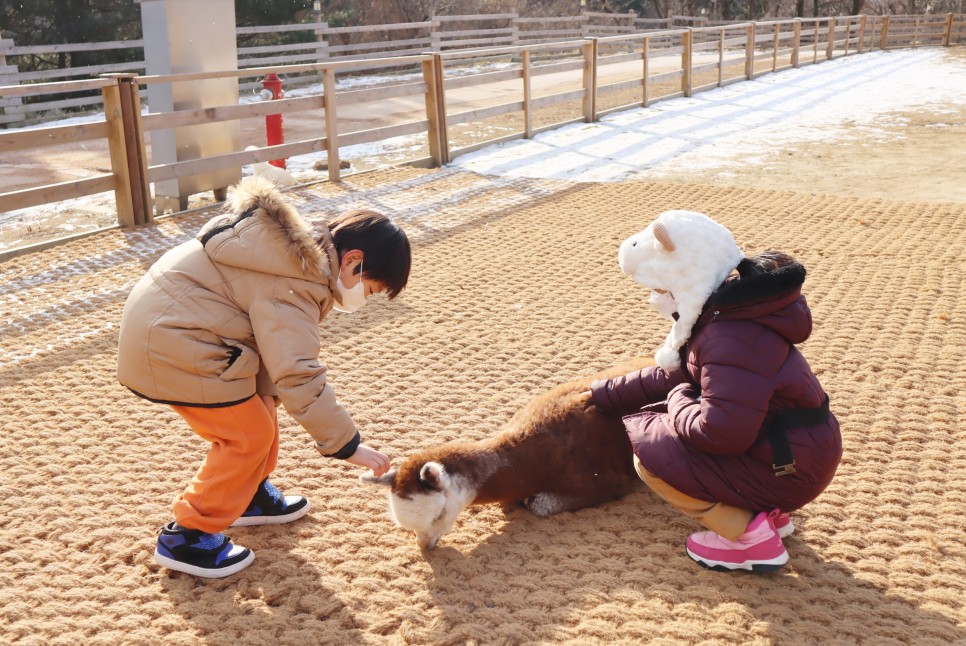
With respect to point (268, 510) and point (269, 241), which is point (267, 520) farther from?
point (269, 241)

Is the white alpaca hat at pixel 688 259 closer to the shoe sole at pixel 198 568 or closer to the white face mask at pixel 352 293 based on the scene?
the white face mask at pixel 352 293

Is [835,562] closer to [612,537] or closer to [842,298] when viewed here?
[612,537]

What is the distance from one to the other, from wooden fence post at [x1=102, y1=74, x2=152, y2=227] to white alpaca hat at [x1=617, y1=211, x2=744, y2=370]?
217 inches

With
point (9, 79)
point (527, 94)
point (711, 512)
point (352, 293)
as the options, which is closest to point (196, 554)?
point (352, 293)

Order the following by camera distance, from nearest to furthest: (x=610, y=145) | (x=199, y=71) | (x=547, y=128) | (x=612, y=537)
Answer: (x=612, y=537), (x=199, y=71), (x=610, y=145), (x=547, y=128)

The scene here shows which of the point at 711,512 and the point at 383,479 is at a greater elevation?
the point at 383,479

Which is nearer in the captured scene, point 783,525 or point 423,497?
point 423,497

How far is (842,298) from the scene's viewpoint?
524 cm

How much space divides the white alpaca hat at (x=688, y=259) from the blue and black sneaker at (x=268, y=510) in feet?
4.81

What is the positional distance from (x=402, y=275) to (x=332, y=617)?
3.28ft

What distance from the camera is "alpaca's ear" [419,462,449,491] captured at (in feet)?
8.86

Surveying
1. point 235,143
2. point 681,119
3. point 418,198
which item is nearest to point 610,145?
point 681,119

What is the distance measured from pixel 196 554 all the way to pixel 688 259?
5.68 ft

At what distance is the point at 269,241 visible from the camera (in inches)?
96.7
